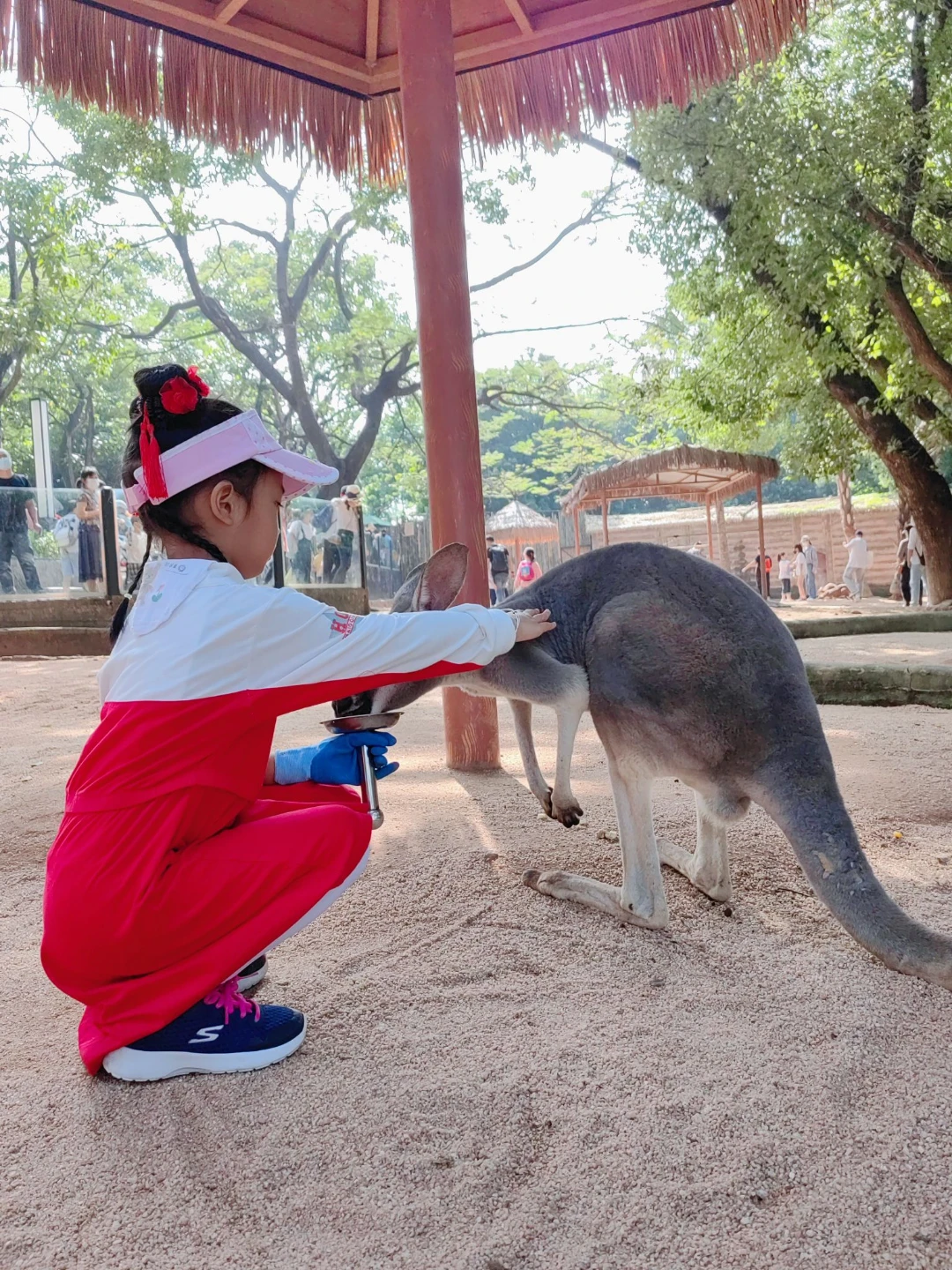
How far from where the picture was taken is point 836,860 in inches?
67.6

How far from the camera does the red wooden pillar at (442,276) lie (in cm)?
331

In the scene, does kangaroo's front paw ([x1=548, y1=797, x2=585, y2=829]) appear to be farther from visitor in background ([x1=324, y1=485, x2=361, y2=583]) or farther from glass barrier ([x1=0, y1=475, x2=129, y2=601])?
visitor in background ([x1=324, y1=485, x2=361, y2=583])

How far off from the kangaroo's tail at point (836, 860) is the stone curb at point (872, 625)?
6442mm

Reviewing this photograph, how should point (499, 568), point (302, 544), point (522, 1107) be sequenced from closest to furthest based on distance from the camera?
point (522, 1107) < point (302, 544) < point (499, 568)

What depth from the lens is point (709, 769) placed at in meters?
1.95

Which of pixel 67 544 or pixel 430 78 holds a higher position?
pixel 430 78

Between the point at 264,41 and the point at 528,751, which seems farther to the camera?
the point at 264,41

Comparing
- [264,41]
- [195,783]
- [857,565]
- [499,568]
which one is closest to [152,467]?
[195,783]

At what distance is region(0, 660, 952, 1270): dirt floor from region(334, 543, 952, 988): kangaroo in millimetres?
131

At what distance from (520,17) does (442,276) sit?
1.38m

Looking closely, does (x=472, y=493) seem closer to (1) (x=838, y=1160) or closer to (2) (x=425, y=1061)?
(2) (x=425, y=1061)

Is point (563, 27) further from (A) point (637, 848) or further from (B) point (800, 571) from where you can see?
(B) point (800, 571)

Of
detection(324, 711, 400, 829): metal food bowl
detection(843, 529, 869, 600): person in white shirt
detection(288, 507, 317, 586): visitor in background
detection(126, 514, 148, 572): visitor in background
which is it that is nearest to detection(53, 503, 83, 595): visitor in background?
detection(126, 514, 148, 572): visitor in background

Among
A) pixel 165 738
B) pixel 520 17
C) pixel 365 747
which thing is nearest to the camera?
pixel 165 738
